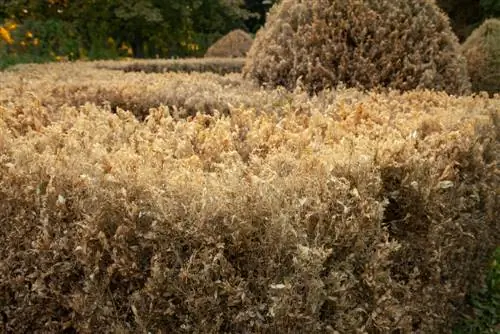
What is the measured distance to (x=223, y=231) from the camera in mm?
2742

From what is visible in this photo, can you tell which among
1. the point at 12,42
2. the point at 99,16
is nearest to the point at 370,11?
the point at 12,42

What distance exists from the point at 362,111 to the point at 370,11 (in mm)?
2133

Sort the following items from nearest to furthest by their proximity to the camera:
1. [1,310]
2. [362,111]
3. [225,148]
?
[1,310] < [225,148] < [362,111]

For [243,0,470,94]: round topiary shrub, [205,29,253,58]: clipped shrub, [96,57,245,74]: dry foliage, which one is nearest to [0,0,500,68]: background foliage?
[205,29,253,58]: clipped shrub

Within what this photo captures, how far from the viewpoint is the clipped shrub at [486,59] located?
9672mm

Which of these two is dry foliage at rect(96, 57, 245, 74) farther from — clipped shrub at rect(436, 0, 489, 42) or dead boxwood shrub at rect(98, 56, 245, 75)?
clipped shrub at rect(436, 0, 489, 42)

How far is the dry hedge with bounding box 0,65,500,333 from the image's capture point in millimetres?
2729

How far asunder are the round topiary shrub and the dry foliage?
379cm

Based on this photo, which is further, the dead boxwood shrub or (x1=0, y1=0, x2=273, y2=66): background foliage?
(x1=0, y1=0, x2=273, y2=66): background foliage

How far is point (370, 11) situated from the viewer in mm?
6379

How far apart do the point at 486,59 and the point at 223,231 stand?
787 centimetres

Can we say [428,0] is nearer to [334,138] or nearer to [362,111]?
[362,111]

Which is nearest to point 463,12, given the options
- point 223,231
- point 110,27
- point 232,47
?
point 232,47

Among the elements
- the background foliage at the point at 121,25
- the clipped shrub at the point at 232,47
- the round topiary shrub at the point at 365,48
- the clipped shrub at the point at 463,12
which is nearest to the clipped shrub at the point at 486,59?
the round topiary shrub at the point at 365,48
